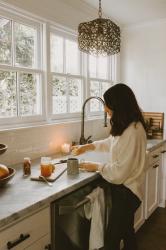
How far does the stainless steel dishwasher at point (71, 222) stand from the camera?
62.8 inches

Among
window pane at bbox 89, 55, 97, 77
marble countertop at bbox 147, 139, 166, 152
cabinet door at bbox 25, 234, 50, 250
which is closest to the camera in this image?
cabinet door at bbox 25, 234, 50, 250

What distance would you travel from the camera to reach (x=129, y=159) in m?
1.80

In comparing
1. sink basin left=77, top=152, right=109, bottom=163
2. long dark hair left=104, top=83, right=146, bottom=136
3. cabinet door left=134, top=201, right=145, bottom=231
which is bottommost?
cabinet door left=134, top=201, right=145, bottom=231

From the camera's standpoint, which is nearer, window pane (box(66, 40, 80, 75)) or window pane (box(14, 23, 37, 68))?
window pane (box(14, 23, 37, 68))

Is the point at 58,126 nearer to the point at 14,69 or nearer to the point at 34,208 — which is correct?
the point at 14,69

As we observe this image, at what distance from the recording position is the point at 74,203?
1.69 m

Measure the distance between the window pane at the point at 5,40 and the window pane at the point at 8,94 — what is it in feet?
0.37

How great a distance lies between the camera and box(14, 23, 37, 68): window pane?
2.41 meters

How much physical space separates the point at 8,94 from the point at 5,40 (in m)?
0.43

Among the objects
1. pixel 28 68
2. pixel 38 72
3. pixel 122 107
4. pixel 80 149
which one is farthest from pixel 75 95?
pixel 122 107

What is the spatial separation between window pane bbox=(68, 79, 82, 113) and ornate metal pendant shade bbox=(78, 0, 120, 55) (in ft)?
2.71

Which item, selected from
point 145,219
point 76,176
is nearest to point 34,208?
point 76,176

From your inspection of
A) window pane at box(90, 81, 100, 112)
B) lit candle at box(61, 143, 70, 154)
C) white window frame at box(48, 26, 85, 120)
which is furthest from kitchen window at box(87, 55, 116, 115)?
lit candle at box(61, 143, 70, 154)

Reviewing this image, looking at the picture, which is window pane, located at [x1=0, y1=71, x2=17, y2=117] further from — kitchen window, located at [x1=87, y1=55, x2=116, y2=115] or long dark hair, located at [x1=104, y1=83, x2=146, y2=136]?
kitchen window, located at [x1=87, y1=55, x2=116, y2=115]
